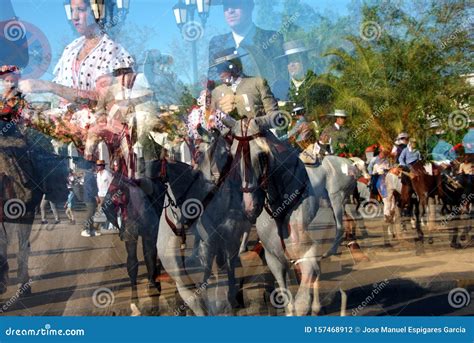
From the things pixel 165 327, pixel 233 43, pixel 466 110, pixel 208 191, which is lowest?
pixel 165 327

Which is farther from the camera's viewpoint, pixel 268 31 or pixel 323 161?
pixel 323 161

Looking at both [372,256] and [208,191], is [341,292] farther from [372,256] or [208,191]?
[208,191]

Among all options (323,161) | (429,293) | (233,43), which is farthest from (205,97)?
(429,293)

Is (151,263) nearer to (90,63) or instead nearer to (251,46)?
(90,63)

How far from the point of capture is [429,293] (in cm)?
708

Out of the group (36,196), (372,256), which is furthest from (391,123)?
(36,196)

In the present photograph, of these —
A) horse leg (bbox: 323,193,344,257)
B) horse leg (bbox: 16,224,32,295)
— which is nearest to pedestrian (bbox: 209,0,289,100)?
horse leg (bbox: 323,193,344,257)

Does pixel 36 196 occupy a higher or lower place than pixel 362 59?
lower

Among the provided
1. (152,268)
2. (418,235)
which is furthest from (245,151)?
(418,235)

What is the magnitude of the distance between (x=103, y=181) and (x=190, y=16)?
1216 millimetres

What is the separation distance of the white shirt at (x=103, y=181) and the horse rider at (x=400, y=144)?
186 cm

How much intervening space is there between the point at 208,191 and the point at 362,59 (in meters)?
1.33

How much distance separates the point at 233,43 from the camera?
6.80m

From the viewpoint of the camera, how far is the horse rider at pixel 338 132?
6.84 m
